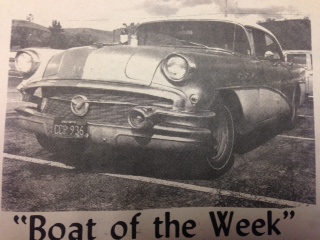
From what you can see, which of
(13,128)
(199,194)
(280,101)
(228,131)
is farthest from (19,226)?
(280,101)

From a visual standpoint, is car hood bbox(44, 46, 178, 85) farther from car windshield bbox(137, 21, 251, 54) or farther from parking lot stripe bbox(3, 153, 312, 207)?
parking lot stripe bbox(3, 153, 312, 207)

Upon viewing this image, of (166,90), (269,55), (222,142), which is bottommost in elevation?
(222,142)

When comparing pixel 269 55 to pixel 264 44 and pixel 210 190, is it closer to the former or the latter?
pixel 264 44

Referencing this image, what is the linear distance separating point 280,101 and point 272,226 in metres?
0.31

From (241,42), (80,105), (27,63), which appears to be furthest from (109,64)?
(241,42)

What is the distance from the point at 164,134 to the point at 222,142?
0.16m

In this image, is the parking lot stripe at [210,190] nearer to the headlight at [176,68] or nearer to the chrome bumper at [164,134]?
the chrome bumper at [164,134]

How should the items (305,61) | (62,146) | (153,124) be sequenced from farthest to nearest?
(305,61) → (62,146) → (153,124)

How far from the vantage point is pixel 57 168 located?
959mm

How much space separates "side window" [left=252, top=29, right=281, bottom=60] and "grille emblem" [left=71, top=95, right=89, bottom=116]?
444 mm

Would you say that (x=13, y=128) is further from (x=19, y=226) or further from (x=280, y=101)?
(x=280, y=101)

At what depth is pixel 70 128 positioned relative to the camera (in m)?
0.88

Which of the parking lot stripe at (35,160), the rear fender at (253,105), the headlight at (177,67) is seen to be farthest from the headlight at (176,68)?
the parking lot stripe at (35,160)

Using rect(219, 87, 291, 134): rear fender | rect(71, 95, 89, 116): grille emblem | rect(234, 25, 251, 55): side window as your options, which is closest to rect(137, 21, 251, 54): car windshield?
rect(234, 25, 251, 55): side window
